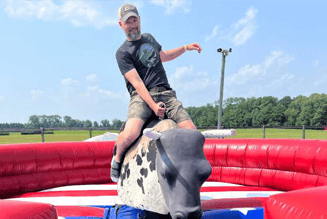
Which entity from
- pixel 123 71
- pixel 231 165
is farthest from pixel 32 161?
pixel 231 165

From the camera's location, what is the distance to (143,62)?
2.57 meters

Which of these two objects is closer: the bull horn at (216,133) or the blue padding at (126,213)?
the bull horn at (216,133)

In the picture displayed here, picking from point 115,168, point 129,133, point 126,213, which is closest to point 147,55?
point 129,133

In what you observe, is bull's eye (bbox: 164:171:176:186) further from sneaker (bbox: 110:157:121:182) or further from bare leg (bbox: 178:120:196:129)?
sneaker (bbox: 110:157:121:182)

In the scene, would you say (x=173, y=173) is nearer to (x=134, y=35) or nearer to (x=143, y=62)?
(x=143, y=62)

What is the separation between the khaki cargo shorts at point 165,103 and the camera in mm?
2344

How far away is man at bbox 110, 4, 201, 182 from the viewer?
7.60 feet

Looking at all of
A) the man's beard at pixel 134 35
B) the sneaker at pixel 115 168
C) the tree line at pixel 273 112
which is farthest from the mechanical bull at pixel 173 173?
the tree line at pixel 273 112

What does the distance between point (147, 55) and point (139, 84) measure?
30 cm

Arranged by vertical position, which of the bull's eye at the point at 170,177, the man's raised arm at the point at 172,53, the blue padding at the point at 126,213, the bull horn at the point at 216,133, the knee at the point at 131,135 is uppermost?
the man's raised arm at the point at 172,53

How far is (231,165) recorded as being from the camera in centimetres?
480

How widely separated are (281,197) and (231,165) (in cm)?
275

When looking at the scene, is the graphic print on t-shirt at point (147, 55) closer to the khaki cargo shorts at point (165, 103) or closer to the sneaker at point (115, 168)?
the khaki cargo shorts at point (165, 103)

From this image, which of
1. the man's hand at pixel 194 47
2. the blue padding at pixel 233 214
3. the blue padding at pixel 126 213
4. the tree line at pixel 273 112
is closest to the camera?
the blue padding at pixel 126 213
